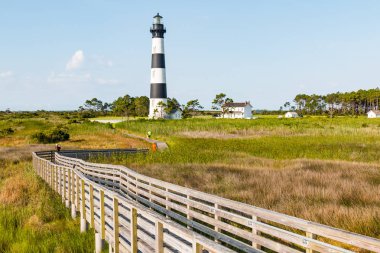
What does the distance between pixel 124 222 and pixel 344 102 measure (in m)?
173

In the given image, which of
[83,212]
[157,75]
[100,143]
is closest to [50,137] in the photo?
[100,143]

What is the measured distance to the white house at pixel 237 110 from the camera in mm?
131438

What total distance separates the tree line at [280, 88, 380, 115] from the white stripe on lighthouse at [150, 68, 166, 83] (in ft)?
323

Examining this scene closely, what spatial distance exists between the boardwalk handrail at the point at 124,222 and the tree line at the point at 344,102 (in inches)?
6060

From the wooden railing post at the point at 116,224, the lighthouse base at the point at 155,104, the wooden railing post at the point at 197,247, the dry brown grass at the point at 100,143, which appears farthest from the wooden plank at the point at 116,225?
the lighthouse base at the point at 155,104

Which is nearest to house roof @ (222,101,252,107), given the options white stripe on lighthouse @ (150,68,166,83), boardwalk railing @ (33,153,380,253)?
white stripe on lighthouse @ (150,68,166,83)

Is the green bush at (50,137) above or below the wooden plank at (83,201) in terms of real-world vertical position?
below

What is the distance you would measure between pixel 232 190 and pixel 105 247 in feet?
21.2

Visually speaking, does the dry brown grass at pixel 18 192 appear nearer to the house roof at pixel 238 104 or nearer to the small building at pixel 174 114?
the small building at pixel 174 114

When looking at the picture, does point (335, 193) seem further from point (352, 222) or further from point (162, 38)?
point (162, 38)

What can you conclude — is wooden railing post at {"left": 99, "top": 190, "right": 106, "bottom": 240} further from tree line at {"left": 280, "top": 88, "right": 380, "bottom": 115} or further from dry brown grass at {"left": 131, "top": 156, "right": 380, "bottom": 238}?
tree line at {"left": 280, "top": 88, "right": 380, "bottom": 115}

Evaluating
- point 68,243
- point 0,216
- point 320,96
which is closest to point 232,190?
point 68,243

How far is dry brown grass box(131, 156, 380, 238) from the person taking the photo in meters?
10.2

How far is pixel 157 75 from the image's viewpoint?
7656cm
